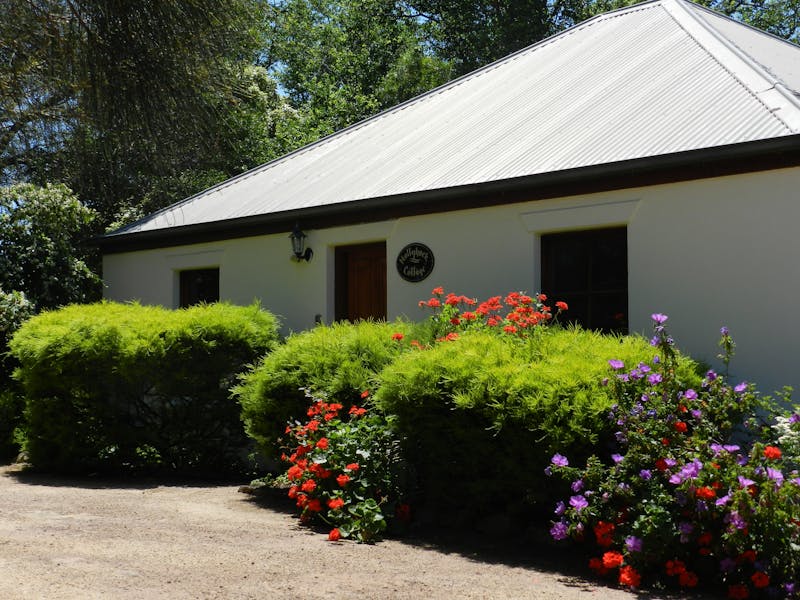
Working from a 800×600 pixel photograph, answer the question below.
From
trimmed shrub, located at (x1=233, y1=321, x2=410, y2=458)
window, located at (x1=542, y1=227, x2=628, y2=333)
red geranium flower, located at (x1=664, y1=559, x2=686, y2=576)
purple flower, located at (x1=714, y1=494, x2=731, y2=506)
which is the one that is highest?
window, located at (x1=542, y1=227, x2=628, y2=333)

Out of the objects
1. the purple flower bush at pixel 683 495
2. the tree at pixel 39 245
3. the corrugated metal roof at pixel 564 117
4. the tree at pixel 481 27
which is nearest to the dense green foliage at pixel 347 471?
the purple flower bush at pixel 683 495

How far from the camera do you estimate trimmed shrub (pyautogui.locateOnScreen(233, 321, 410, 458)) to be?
22.9 ft

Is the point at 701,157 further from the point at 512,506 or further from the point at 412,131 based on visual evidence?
the point at 412,131

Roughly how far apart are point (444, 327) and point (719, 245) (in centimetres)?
233

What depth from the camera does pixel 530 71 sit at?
1138 centimetres

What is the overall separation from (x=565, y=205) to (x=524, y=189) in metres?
0.45

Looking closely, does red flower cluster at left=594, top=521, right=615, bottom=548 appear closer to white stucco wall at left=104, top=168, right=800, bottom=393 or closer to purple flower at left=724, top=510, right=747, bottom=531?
purple flower at left=724, top=510, right=747, bottom=531

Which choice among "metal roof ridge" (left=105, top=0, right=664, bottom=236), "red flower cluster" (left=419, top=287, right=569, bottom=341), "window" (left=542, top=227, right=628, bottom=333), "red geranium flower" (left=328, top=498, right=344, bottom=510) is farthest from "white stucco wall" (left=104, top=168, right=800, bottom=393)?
"metal roof ridge" (left=105, top=0, right=664, bottom=236)

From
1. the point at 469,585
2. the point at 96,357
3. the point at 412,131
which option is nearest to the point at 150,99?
the point at 96,357

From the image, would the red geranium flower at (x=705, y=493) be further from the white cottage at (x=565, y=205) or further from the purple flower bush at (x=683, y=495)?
the white cottage at (x=565, y=205)

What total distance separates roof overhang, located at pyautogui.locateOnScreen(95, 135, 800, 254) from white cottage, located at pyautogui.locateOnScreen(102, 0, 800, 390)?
0.06 ft

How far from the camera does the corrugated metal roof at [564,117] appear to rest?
758 cm

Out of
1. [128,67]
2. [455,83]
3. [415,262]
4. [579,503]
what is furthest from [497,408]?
[455,83]

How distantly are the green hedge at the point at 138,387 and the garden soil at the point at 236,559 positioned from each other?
1.62 m
